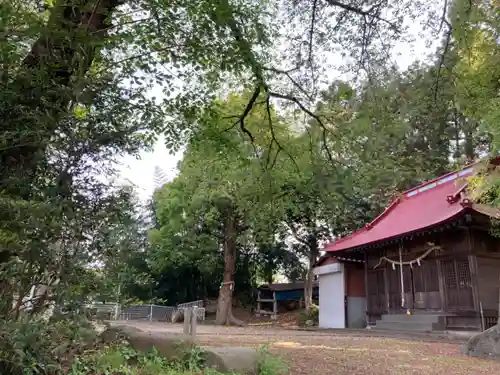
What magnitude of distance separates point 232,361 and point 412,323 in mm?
10462

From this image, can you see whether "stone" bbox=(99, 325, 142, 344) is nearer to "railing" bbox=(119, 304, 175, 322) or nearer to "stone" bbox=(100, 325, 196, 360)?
"stone" bbox=(100, 325, 196, 360)

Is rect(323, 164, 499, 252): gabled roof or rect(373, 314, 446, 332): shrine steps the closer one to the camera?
rect(323, 164, 499, 252): gabled roof

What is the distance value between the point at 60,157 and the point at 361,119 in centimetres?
416

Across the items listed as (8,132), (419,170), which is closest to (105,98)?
(8,132)

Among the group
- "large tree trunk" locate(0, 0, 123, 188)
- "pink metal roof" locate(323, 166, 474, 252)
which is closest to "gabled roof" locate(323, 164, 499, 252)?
Result: "pink metal roof" locate(323, 166, 474, 252)

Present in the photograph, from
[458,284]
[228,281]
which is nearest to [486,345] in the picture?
[458,284]

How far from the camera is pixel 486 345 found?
305 inches

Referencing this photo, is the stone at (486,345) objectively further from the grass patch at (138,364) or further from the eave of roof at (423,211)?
the grass patch at (138,364)

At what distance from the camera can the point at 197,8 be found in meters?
4.59

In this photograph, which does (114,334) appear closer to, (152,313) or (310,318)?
(310,318)

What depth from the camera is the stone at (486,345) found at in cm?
760

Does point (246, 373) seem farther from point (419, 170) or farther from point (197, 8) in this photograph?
point (419, 170)

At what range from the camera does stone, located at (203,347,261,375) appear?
4633 mm

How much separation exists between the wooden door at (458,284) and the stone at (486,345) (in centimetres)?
379
